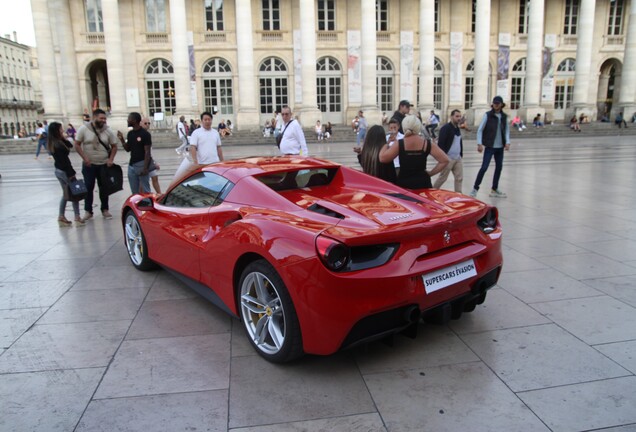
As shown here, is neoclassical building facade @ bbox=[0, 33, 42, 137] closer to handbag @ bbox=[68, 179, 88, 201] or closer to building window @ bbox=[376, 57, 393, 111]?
building window @ bbox=[376, 57, 393, 111]

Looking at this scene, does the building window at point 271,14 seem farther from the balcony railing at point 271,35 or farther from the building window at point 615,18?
the building window at point 615,18

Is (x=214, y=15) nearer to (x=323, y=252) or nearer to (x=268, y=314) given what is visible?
(x=268, y=314)

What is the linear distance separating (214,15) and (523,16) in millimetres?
25813

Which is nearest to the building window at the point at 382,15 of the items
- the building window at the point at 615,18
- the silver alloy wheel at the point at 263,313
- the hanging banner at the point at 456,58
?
the hanging banner at the point at 456,58

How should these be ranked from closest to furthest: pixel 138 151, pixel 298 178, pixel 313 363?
pixel 313 363
pixel 298 178
pixel 138 151

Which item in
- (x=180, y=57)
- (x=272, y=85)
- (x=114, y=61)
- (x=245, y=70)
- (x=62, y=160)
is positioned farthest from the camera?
(x=272, y=85)

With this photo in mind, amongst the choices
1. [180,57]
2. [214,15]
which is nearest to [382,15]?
[214,15]

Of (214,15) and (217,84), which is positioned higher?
(214,15)

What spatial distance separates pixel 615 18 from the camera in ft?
140

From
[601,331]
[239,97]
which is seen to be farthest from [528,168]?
[239,97]

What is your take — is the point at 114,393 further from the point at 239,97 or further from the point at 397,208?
the point at 239,97

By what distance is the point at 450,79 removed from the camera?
40.0 m

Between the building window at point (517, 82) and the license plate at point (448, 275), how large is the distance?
4252cm

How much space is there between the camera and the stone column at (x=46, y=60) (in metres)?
33.2
